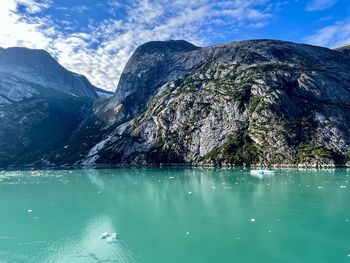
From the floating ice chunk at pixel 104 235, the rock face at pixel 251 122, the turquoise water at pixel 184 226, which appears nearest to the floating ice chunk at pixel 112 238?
the turquoise water at pixel 184 226

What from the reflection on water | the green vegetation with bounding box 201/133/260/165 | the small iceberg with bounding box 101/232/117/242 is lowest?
the reflection on water

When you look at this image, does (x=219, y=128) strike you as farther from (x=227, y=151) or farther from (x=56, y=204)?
(x=56, y=204)

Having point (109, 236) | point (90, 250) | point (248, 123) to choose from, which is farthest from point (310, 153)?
point (90, 250)

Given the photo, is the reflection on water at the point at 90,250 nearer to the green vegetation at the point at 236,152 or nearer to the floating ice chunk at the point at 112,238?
the floating ice chunk at the point at 112,238

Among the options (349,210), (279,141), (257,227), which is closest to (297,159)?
(279,141)

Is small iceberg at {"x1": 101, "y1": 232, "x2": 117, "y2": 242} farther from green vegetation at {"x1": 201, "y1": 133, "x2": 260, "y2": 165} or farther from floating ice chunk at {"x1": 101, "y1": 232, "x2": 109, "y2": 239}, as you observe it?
green vegetation at {"x1": 201, "y1": 133, "x2": 260, "y2": 165}

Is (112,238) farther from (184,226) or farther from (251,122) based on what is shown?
(251,122)

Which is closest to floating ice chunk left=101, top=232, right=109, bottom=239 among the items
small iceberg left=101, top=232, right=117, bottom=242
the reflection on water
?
small iceberg left=101, top=232, right=117, bottom=242

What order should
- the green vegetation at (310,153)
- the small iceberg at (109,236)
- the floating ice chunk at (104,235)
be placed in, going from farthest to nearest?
the green vegetation at (310,153)
the floating ice chunk at (104,235)
the small iceberg at (109,236)
